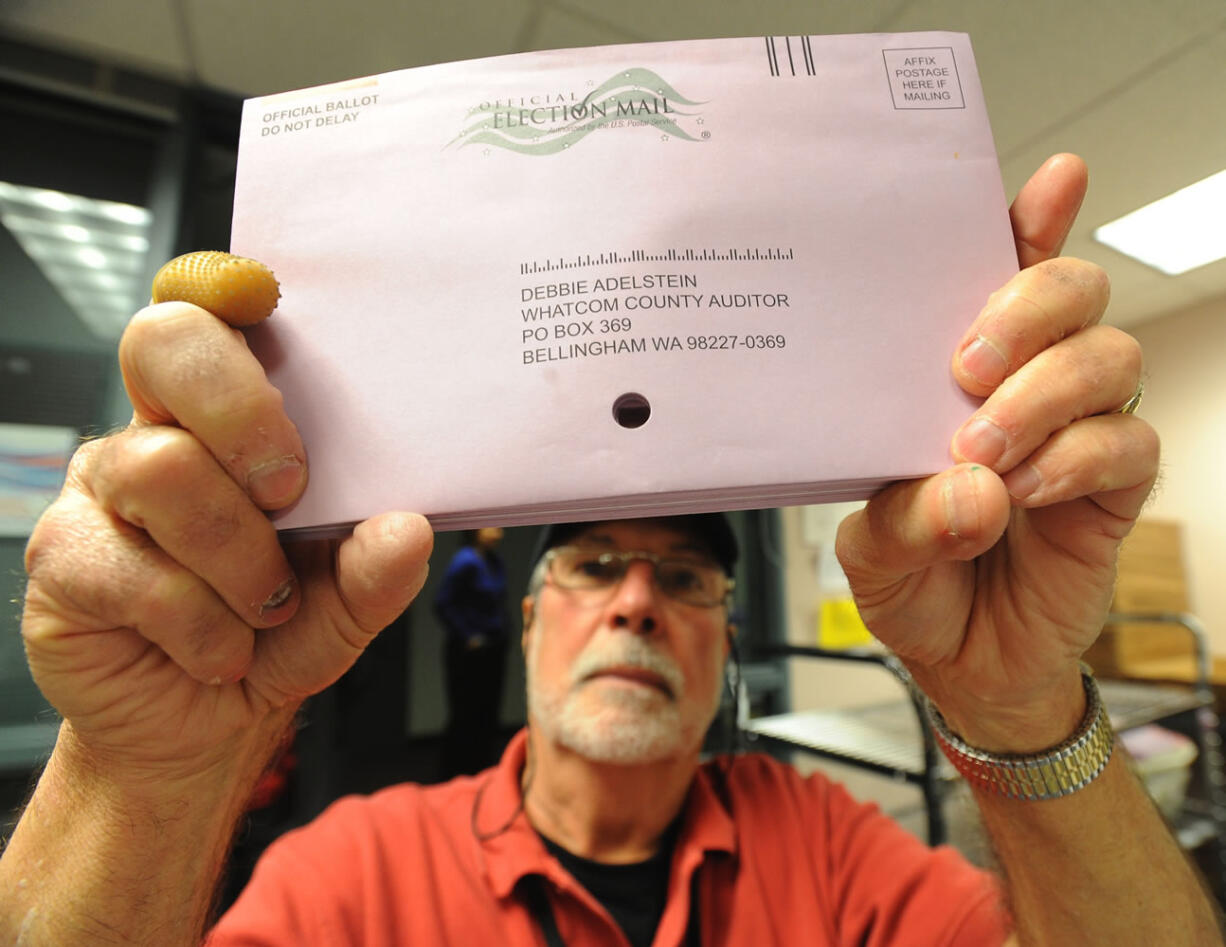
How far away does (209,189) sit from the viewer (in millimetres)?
1453

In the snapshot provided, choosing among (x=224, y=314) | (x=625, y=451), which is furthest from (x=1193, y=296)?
(x=224, y=314)

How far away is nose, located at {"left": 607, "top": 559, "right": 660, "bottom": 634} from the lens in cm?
90

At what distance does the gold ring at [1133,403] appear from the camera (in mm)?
400

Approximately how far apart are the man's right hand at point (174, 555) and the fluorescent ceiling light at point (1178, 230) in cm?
164

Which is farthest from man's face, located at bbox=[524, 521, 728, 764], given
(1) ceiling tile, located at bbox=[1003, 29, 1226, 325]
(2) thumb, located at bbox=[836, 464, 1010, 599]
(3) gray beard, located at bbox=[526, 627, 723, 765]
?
(1) ceiling tile, located at bbox=[1003, 29, 1226, 325]

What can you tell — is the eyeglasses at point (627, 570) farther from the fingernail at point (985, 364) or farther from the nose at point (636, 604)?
the fingernail at point (985, 364)

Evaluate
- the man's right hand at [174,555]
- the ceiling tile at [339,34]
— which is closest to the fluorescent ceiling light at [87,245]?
the ceiling tile at [339,34]

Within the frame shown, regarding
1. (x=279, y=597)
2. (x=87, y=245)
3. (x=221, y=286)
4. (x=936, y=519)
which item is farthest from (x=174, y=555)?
(x=87, y=245)

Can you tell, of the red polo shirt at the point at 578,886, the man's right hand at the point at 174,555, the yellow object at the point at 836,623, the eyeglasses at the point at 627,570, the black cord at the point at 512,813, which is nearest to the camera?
the man's right hand at the point at 174,555

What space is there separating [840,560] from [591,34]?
→ 1.35 metres

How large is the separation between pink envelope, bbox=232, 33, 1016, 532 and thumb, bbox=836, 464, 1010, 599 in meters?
0.02

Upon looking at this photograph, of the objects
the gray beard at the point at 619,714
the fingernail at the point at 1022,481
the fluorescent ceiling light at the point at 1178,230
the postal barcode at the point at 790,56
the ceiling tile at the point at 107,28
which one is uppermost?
the ceiling tile at the point at 107,28

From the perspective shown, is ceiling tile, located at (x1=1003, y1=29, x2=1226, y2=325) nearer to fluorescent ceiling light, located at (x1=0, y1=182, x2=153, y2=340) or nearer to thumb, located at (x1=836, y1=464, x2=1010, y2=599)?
thumb, located at (x1=836, y1=464, x2=1010, y2=599)

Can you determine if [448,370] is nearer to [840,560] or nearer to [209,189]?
[840,560]
